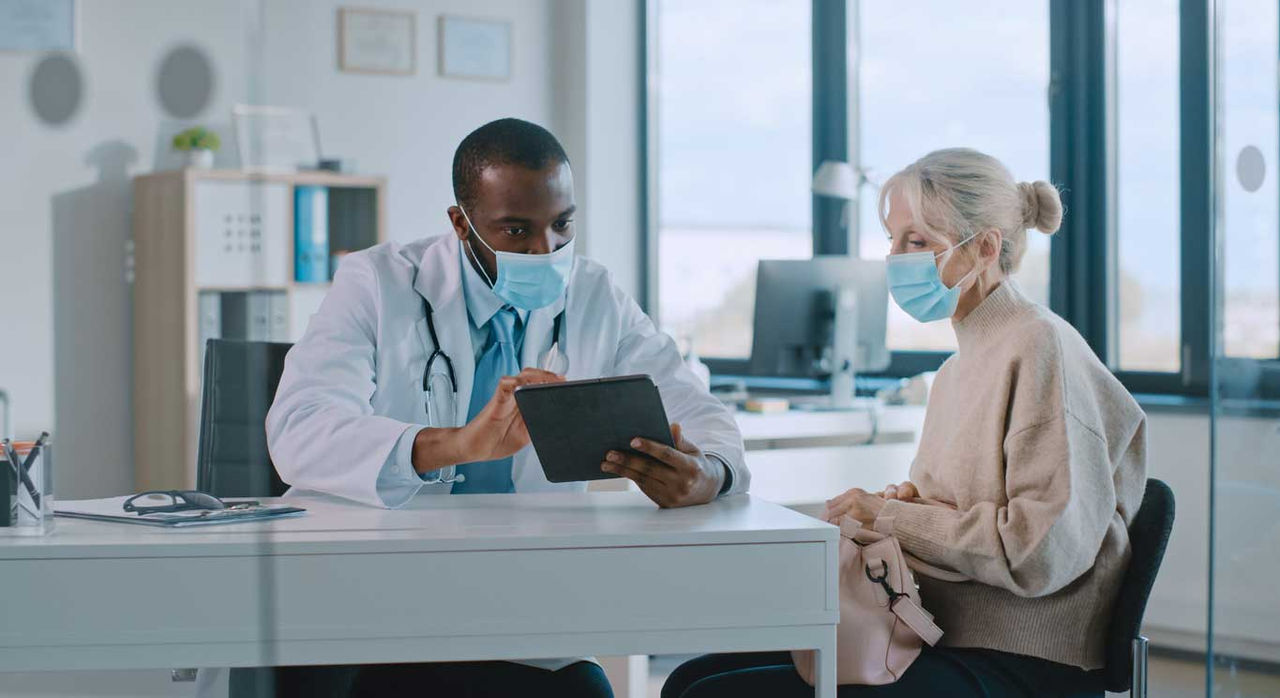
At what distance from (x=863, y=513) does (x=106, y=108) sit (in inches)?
108

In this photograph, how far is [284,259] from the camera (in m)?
3.99

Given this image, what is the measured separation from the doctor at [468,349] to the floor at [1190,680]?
504mm

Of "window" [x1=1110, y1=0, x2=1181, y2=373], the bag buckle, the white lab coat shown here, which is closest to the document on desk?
the white lab coat

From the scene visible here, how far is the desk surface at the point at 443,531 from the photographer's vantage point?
1212 millimetres

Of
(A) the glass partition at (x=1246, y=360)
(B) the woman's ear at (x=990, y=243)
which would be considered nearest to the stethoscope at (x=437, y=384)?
(B) the woman's ear at (x=990, y=243)

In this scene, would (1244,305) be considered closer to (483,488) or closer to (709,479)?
(709,479)

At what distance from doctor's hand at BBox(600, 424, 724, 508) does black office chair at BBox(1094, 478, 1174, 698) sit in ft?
1.60

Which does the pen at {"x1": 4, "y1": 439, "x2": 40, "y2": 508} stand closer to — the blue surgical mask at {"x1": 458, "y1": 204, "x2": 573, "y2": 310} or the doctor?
the doctor

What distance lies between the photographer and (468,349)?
176 centimetres

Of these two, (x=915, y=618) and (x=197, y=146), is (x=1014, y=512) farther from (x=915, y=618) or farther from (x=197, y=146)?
(x=197, y=146)

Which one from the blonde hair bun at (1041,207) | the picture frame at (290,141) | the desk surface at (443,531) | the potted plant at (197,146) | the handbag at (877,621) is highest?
the picture frame at (290,141)

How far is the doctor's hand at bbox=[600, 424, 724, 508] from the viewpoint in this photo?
56.3 inches

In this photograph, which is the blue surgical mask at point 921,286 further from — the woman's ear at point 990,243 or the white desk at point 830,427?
the white desk at point 830,427

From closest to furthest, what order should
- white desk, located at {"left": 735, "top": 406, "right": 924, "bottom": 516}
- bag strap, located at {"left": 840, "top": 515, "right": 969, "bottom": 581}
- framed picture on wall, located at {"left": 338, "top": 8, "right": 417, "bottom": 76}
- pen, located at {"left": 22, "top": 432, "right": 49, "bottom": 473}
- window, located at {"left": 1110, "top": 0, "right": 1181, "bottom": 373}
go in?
pen, located at {"left": 22, "top": 432, "right": 49, "bottom": 473}
bag strap, located at {"left": 840, "top": 515, "right": 969, "bottom": 581}
white desk, located at {"left": 735, "top": 406, "right": 924, "bottom": 516}
window, located at {"left": 1110, "top": 0, "right": 1181, "bottom": 373}
framed picture on wall, located at {"left": 338, "top": 8, "right": 417, "bottom": 76}
